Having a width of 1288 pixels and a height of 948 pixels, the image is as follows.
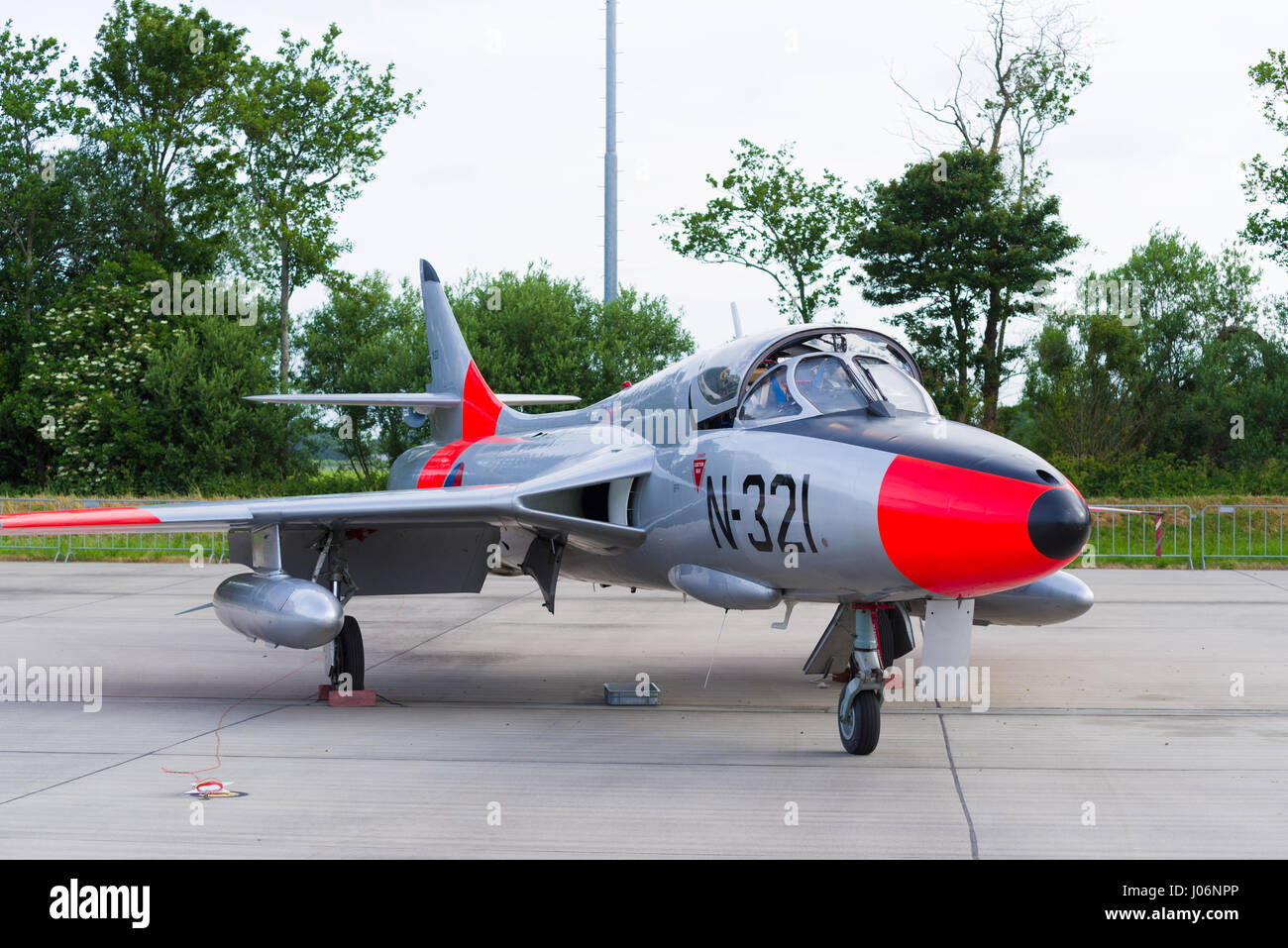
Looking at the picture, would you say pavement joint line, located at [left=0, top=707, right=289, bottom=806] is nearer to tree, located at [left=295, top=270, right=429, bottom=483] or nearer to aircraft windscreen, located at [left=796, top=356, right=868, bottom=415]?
aircraft windscreen, located at [left=796, top=356, right=868, bottom=415]

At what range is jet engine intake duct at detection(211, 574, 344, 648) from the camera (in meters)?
8.74

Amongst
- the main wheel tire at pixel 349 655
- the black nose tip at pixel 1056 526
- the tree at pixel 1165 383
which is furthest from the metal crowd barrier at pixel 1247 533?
the black nose tip at pixel 1056 526

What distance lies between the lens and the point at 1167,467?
33.8 meters

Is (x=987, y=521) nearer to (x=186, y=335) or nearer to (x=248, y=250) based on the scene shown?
(x=186, y=335)

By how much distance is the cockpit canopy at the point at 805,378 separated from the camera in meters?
7.84

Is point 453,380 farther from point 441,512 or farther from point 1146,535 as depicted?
point 1146,535

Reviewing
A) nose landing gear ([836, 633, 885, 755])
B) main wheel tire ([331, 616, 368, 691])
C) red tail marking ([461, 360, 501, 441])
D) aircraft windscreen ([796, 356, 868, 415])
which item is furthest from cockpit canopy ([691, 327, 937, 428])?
red tail marking ([461, 360, 501, 441])

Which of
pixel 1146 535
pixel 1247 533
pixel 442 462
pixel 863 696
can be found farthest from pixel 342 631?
pixel 1247 533

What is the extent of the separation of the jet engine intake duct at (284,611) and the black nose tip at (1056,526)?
5121 mm

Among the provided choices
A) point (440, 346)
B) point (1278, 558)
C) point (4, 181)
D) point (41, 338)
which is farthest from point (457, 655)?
point (4, 181)

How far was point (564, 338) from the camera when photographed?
123 ft

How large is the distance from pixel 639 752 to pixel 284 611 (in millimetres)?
2878

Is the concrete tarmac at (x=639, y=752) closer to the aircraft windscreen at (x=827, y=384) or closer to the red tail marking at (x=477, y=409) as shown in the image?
the aircraft windscreen at (x=827, y=384)

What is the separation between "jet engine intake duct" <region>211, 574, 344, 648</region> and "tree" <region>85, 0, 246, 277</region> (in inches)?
1329
